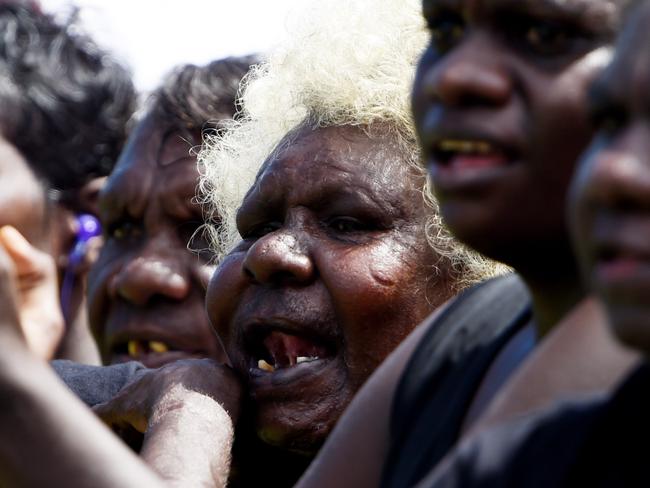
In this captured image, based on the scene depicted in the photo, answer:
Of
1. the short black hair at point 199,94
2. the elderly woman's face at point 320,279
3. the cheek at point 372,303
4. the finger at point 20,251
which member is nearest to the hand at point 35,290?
the finger at point 20,251

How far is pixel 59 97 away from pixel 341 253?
6.00 feet

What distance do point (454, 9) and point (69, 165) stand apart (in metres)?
2.82

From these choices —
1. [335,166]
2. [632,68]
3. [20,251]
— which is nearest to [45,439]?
[632,68]

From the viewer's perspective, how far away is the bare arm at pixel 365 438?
1.91m

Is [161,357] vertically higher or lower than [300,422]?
lower

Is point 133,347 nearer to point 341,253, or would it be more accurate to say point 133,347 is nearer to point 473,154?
point 341,253

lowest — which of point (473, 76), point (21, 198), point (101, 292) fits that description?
point (101, 292)

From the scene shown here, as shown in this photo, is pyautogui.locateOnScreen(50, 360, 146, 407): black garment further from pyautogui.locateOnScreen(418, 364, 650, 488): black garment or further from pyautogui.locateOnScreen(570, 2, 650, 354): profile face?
pyautogui.locateOnScreen(570, 2, 650, 354): profile face

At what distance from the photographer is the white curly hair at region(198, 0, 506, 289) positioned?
3037 millimetres

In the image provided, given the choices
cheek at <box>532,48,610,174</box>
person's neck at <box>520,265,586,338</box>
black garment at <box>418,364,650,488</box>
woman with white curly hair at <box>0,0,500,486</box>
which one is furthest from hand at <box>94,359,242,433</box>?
black garment at <box>418,364,650,488</box>

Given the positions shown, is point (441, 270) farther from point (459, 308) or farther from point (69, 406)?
point (69, 406)

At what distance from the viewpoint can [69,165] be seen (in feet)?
14.4

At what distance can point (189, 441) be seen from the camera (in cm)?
266

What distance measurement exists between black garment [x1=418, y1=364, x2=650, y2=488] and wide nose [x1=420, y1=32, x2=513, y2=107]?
0.42 m
